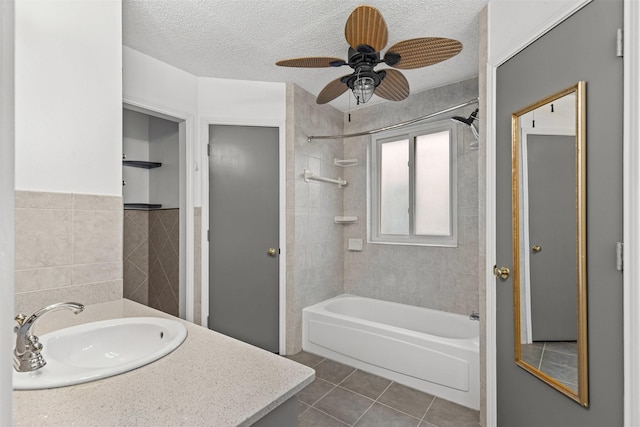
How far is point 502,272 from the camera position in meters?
1.64

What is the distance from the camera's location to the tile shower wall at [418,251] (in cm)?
279

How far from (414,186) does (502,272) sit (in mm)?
1680

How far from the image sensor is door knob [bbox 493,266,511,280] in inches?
63.6

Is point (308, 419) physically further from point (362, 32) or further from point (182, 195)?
point (362, 32)

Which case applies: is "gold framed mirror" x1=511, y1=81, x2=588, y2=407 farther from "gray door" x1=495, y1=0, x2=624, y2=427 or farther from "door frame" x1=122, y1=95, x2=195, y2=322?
"door frame" x1=122, y1=95, x2=195, y2=322

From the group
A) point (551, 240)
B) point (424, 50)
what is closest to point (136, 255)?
point (424, 50)

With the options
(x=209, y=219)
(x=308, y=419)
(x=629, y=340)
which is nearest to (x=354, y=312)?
(x=308, y=419)

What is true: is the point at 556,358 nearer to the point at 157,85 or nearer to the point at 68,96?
the point at 68,96

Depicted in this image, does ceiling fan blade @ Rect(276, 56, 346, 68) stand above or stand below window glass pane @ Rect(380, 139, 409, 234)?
above

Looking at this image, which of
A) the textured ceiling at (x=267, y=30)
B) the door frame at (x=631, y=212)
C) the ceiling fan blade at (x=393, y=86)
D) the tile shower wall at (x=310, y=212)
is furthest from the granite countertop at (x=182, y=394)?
the tile shower wall at (x=310, y=212)

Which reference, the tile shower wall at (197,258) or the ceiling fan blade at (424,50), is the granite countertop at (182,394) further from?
the tile shower wall at (197,258)

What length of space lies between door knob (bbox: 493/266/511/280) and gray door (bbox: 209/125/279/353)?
182 cm

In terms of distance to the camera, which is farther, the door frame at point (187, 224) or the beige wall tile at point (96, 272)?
the door frame at point (187, 224)

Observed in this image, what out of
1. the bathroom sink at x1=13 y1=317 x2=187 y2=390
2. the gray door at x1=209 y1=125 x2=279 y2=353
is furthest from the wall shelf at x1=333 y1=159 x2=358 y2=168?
the bathroom sink at x1=13 y1=317 x2=187 y2=390
